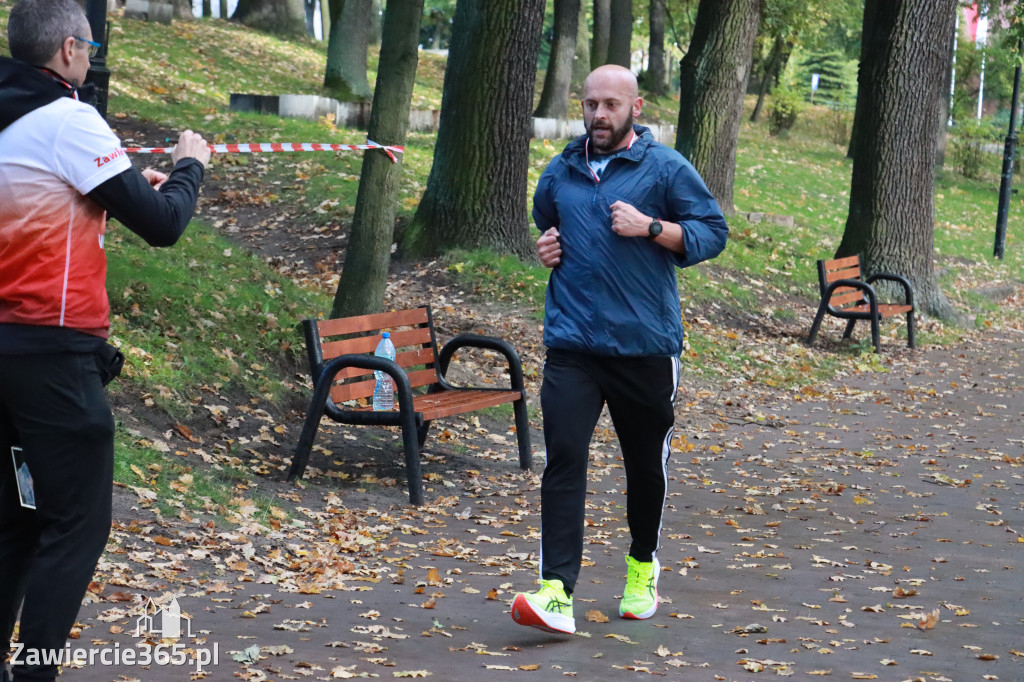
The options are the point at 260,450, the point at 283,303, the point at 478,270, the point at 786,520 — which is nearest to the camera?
the point at 786,520

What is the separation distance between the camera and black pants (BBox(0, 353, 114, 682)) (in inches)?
139

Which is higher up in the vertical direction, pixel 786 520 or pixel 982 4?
pixel 982 4

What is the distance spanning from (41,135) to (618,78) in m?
2.30

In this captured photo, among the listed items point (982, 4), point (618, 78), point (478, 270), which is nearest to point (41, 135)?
point (618, 78)

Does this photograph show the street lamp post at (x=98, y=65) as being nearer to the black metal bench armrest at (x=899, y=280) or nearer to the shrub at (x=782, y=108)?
the black metal bench armrest at (x=899, y=280)

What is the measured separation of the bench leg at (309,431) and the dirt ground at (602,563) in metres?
0.12

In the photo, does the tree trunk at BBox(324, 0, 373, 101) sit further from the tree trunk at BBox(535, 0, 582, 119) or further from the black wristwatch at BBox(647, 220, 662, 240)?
the black wristwatch at BBox(647, 220, 662, 240)

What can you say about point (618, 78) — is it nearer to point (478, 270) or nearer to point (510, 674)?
point (510, 674)

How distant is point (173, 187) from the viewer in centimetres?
380

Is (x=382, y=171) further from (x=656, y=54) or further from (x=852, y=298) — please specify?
(x=656, y=54)

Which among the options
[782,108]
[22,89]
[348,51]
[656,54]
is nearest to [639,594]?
[22,89]

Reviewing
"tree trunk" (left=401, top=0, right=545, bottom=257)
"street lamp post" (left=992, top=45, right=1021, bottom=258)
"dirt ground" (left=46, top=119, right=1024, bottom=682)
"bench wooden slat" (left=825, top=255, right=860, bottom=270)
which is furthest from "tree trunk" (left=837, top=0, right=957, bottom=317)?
"street lamp post" (left=992, top=45, right=1021, bottom=258)

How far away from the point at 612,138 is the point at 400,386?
2715 mm

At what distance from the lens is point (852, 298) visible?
14680 millimetres
